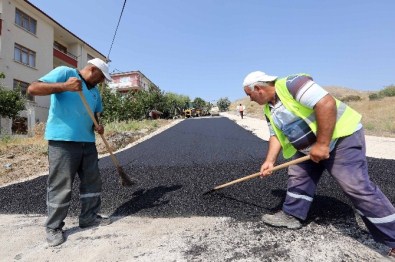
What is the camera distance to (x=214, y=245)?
2246 mm

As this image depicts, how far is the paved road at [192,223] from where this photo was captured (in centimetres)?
216

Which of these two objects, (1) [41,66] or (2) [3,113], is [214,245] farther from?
(1) [41,66]

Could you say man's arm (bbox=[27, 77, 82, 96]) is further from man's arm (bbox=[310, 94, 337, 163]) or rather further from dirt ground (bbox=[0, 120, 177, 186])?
dirt ground (bbox=[0, 120, 177, 186])

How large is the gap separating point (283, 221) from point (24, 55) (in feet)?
60.6

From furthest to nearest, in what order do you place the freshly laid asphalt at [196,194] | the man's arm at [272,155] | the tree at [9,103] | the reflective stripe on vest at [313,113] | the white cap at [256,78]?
1. the tree at [9,103]
2. the freshly laid asphalt at [196,194]
3. the man's arm at [272,155]
4. the white cap at [256,78]
5. the reflective stripe on vest at [313,113]

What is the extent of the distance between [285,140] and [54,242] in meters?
2.04

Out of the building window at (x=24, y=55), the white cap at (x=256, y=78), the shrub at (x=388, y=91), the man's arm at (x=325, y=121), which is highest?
the shrub at (x=388, y=91)

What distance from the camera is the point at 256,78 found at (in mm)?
2318

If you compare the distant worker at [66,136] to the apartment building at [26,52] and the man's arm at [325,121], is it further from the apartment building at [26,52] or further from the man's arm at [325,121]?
the apartment building at [26,52]

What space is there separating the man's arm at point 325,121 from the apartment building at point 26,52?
14.7 metres

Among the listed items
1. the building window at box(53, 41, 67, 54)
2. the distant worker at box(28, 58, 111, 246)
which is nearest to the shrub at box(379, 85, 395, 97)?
the building window at box(53, 41, 67, 54)

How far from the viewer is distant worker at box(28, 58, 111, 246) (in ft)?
8.03

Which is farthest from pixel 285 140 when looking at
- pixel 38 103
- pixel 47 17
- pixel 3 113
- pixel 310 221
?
pixel 47 17

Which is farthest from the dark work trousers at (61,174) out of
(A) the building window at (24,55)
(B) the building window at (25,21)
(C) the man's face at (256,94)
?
(B) the building window at (25,21)
